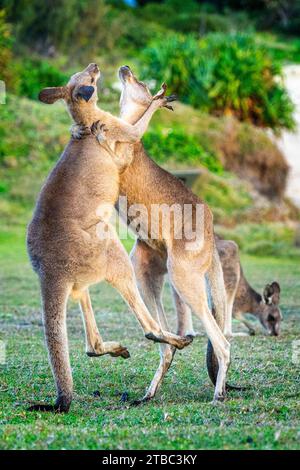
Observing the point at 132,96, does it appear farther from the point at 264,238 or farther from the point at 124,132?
the point at 264,238

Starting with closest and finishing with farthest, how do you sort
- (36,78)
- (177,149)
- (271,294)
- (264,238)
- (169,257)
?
(169,257)
(271,294)
(264,238)
(177,149)
(36,78)

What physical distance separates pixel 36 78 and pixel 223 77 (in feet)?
14.8

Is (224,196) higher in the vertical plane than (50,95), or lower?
lower

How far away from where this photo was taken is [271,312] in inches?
434

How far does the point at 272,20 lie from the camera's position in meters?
39.3

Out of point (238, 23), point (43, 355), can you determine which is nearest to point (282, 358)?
point (43, 355)

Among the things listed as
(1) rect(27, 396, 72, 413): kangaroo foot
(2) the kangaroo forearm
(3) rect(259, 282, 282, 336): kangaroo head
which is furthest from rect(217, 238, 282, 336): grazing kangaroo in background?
(1) rect(27, 396, 72, 413): kangaroo foot

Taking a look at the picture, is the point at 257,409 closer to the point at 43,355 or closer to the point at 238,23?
the point at 43,355

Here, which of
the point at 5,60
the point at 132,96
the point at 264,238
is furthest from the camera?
the point at 5,60

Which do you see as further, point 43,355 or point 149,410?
point 43,355

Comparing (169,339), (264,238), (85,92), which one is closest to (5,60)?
(264,238)

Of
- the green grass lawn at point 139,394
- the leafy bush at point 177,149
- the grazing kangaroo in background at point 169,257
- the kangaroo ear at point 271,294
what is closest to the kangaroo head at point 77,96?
the grazing kangaroo in background at point 169,257

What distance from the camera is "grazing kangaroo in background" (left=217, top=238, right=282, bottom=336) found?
10.8m

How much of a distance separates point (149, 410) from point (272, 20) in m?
34.3
